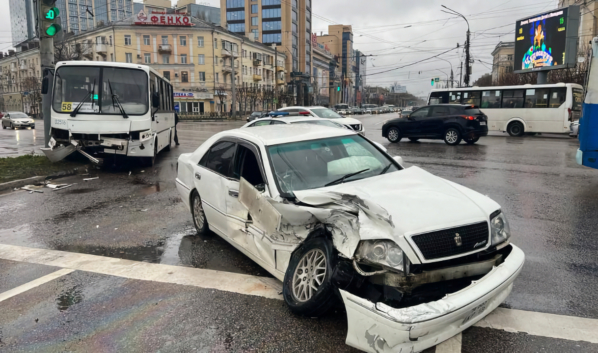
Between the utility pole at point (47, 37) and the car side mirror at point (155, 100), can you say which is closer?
the utility pole at point (47, 37)

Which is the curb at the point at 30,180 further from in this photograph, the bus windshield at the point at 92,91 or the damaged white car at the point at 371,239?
the damaged white car at the point at 371,239

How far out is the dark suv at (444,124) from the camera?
18.4m

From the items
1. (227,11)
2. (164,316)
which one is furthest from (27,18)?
A: (227,11)

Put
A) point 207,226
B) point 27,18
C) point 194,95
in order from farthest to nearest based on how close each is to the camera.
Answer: point 194,95 → point 27,18 → point 207,226

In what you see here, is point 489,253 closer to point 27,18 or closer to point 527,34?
point 527,34

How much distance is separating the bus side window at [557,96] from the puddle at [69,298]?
24565 millimetres

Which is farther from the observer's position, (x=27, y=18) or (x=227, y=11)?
(x=227, y=11)

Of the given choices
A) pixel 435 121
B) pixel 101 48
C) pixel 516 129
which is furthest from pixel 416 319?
pixel 101 48

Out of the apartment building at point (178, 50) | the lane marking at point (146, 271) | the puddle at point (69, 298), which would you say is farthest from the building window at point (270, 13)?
the puddle at point (69, 298)

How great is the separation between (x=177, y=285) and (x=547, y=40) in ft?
101

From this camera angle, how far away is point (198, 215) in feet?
20.2

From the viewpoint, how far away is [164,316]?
3855mm

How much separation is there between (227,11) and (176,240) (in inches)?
4434

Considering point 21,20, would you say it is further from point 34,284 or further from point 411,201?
point 411,201
